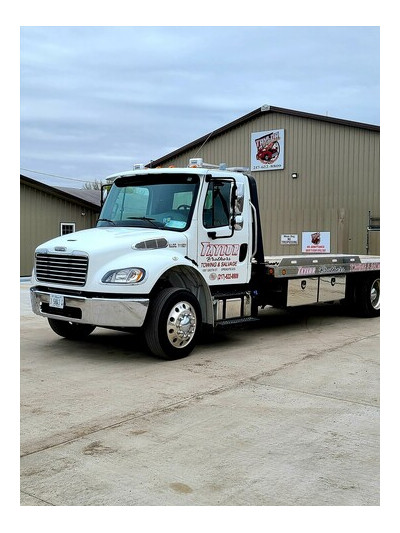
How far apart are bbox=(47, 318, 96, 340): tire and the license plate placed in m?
1.29

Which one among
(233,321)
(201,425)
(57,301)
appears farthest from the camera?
(233,321)

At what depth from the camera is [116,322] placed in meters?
7.13

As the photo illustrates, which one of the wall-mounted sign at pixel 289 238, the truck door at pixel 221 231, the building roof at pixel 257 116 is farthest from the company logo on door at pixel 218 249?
the wall-mounted sign at pixel 289 238

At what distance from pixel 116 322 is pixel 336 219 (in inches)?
547

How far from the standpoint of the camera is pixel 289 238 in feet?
68.5

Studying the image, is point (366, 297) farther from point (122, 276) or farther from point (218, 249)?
point (122, 276)

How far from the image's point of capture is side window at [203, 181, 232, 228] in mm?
8164

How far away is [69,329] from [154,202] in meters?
2.37

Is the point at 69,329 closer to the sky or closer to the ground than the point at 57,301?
closer to the ground

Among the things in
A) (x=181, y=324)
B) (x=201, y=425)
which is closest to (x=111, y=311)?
(x=181, y=324)

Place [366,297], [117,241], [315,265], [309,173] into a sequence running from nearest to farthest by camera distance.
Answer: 1. [117,241]
2. [315,265]
3. [366,297]
4. [309,173]

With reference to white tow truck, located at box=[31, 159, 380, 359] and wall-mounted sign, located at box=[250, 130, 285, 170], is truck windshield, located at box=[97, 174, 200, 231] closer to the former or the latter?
white tow truck, located at box=[31, 159, 380, 359]

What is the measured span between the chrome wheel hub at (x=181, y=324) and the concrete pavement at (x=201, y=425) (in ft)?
0.93
